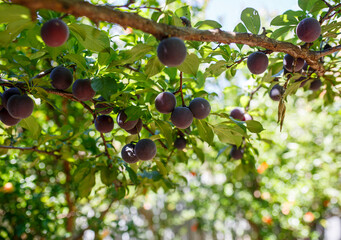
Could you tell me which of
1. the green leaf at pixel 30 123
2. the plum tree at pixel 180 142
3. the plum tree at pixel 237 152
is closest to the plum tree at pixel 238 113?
the plum tree at pixel 237 152

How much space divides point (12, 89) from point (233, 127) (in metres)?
0.94

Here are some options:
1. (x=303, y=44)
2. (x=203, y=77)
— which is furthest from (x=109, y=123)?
(x=303, y=44)

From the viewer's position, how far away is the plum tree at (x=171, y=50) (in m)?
0.80

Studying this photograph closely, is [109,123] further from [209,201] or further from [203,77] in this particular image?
[209,201]

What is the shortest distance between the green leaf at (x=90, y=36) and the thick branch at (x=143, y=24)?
17 centimetres

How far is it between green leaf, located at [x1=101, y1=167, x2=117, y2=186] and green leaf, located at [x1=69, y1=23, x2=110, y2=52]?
0.71 metres

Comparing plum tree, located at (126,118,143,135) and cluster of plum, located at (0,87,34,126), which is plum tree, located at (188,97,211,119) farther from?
cluster of plum, located at (0,87,34,126)

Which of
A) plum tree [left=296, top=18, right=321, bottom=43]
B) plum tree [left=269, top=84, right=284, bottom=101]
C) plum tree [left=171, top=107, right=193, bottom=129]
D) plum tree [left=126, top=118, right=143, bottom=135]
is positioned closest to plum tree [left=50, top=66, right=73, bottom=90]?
plum tree [left=126, top=118, right=143, bottom=135]

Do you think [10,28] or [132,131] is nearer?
[10,28]

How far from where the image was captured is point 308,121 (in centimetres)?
403

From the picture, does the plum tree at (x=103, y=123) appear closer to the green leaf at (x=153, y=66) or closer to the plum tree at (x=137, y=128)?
the plum tree at (x=137, y=128)

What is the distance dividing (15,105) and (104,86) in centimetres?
34

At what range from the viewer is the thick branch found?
67cm

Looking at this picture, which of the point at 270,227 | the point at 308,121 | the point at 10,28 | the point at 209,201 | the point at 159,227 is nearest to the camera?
the point at 10,28
